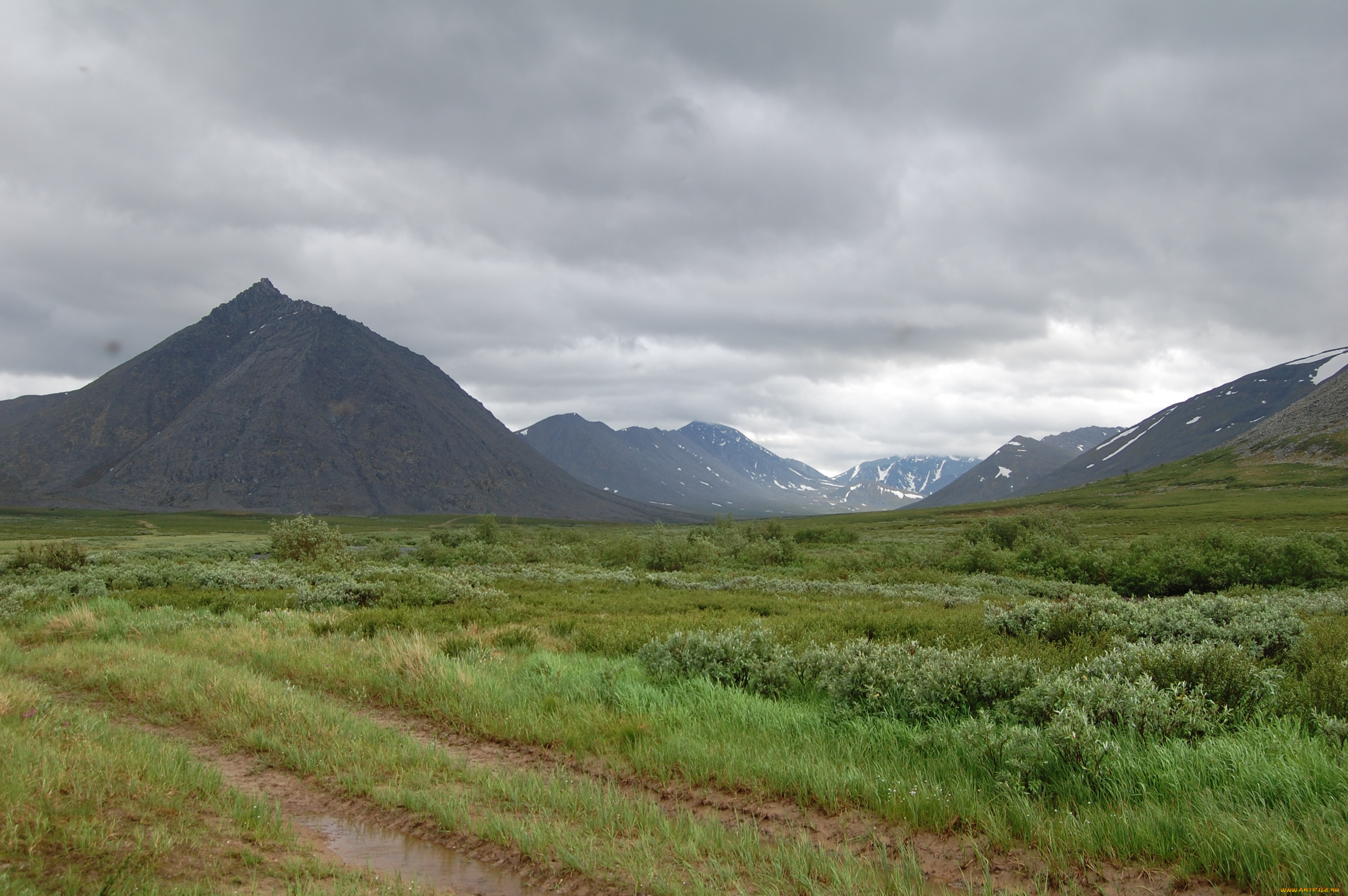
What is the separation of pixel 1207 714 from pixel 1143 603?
10.5 m

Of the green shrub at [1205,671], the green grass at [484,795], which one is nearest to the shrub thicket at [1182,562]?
the green shrub at [1205,671]

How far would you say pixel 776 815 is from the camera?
555 cm

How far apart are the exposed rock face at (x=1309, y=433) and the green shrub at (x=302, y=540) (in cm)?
17305

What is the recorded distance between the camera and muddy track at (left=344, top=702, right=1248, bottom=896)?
4.25m

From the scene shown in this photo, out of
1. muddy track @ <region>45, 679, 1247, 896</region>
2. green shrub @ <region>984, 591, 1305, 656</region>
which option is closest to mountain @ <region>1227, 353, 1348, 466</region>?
green shrub @ <region>984, 591, 1305, 656</region>

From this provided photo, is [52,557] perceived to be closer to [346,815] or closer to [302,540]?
[302,540]

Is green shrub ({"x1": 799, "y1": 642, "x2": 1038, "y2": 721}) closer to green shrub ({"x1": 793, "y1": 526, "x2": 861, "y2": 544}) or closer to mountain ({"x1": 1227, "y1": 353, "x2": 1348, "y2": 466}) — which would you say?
green shrub ({"x1": 793, "y1": 526, "x2": 861, "y2": 544})

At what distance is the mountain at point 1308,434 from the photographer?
5330 inches

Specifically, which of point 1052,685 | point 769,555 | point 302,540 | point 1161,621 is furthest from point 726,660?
point 302,540

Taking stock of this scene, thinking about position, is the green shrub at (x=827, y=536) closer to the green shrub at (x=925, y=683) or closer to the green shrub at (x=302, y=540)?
the green shrub at (x=302, y=540)

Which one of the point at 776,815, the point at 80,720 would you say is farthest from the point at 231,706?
the point at 776,815

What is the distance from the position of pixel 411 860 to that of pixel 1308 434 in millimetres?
213811

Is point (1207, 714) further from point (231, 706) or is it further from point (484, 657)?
point (231, 706)

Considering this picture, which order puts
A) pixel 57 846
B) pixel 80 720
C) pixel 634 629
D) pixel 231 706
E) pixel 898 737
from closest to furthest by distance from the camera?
pixel 57 846
pixel 898 737
pixel 80 720
pixel 231 706
pixel 634 629
